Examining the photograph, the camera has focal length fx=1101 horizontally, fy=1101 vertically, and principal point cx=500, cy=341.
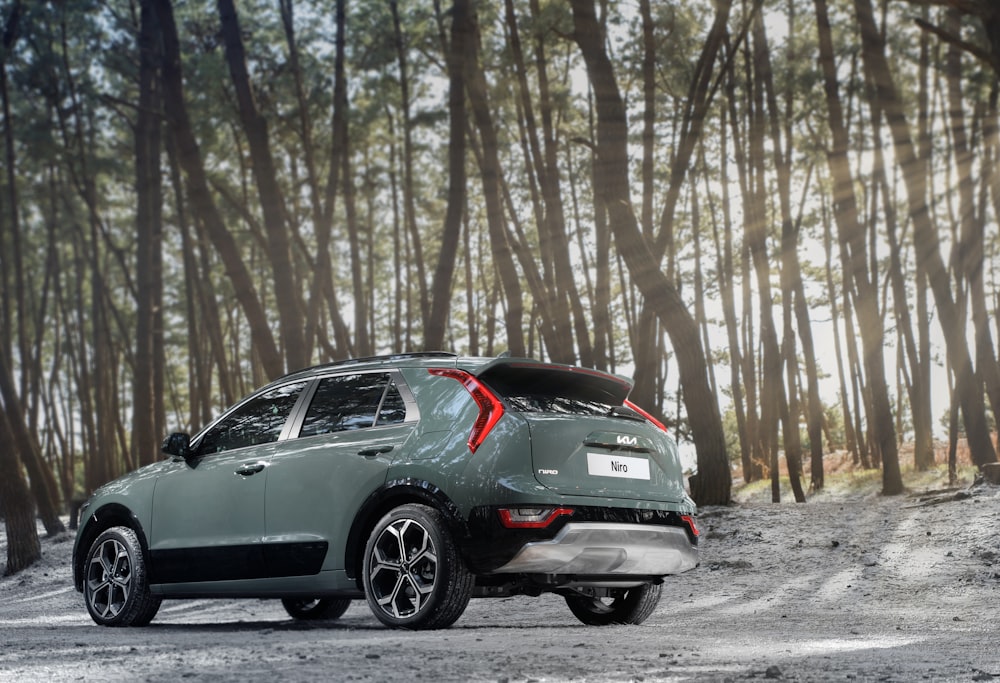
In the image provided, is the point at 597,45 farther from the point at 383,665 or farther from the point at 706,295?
the point at 706,295

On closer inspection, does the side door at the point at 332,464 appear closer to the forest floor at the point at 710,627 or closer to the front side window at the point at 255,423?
the front side window at the point at 255,423

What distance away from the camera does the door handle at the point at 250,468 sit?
23.9 ft

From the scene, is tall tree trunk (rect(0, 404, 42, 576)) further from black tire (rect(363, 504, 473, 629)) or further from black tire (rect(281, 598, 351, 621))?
black tire (rect(363, 504, 473, 629))

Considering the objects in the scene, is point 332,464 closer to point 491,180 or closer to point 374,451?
point 374,451

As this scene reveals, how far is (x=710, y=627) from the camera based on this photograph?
7566mm

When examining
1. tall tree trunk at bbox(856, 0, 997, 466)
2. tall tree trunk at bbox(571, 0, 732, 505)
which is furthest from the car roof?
tall tree trunk at bbox(856, 0, 997, 466)

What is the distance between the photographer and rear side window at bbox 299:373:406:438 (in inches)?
268

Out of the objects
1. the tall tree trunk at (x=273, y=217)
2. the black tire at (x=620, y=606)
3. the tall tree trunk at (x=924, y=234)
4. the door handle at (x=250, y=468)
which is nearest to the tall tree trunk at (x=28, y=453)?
the tall tree trunk at (x=273, y=217)

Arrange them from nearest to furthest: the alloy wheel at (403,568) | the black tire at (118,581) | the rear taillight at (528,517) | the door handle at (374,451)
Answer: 1. the rear taillight at (528,517)
2. the alloy wheel at (403,568)
3. the door handle at (374,451)
4. the black tire at (118,581)

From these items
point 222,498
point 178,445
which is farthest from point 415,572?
point 178,445

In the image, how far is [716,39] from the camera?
1617 cm

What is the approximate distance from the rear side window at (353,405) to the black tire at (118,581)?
5.81ft

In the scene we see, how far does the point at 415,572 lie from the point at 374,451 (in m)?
0.77

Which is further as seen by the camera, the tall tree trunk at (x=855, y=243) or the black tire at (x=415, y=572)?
the tall tree trunk at (x=855, y=243)
